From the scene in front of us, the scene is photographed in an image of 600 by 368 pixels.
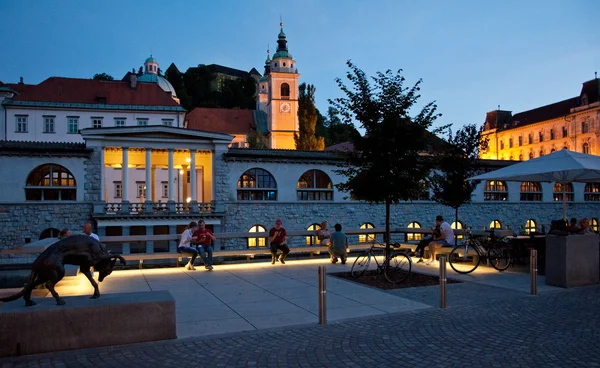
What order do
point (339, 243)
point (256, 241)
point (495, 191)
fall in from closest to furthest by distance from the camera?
point (339, 243) → point (256, 241) → point (495, 191)

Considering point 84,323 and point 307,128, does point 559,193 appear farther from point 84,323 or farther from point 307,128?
point 84,323

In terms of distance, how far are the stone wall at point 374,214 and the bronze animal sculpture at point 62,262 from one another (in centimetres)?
2432

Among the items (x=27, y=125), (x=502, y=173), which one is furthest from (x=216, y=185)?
(x=27, y=125)

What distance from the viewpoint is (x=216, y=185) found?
32.3 meters

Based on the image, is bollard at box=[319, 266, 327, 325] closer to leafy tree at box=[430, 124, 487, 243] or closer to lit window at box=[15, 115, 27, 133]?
leafy tree at box=[430, 124, 487, 243]

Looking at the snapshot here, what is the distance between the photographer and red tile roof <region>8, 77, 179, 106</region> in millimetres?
53906

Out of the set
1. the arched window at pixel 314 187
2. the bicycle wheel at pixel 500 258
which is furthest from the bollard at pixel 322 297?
the arched window at pixel 314 187

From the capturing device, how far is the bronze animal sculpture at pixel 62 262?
22.8ft

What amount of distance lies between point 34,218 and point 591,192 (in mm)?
44242

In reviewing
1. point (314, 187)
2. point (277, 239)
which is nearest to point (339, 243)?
point (277, 239)

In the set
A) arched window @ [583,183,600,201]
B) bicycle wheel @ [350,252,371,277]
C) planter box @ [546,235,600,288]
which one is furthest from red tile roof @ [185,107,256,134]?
planter box @ [546,235,600,288]

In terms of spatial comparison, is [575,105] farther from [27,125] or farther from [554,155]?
[27,125]

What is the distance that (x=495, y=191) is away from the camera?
39750 millimetres

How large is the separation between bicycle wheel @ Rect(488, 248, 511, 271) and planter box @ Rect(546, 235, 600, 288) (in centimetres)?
256
